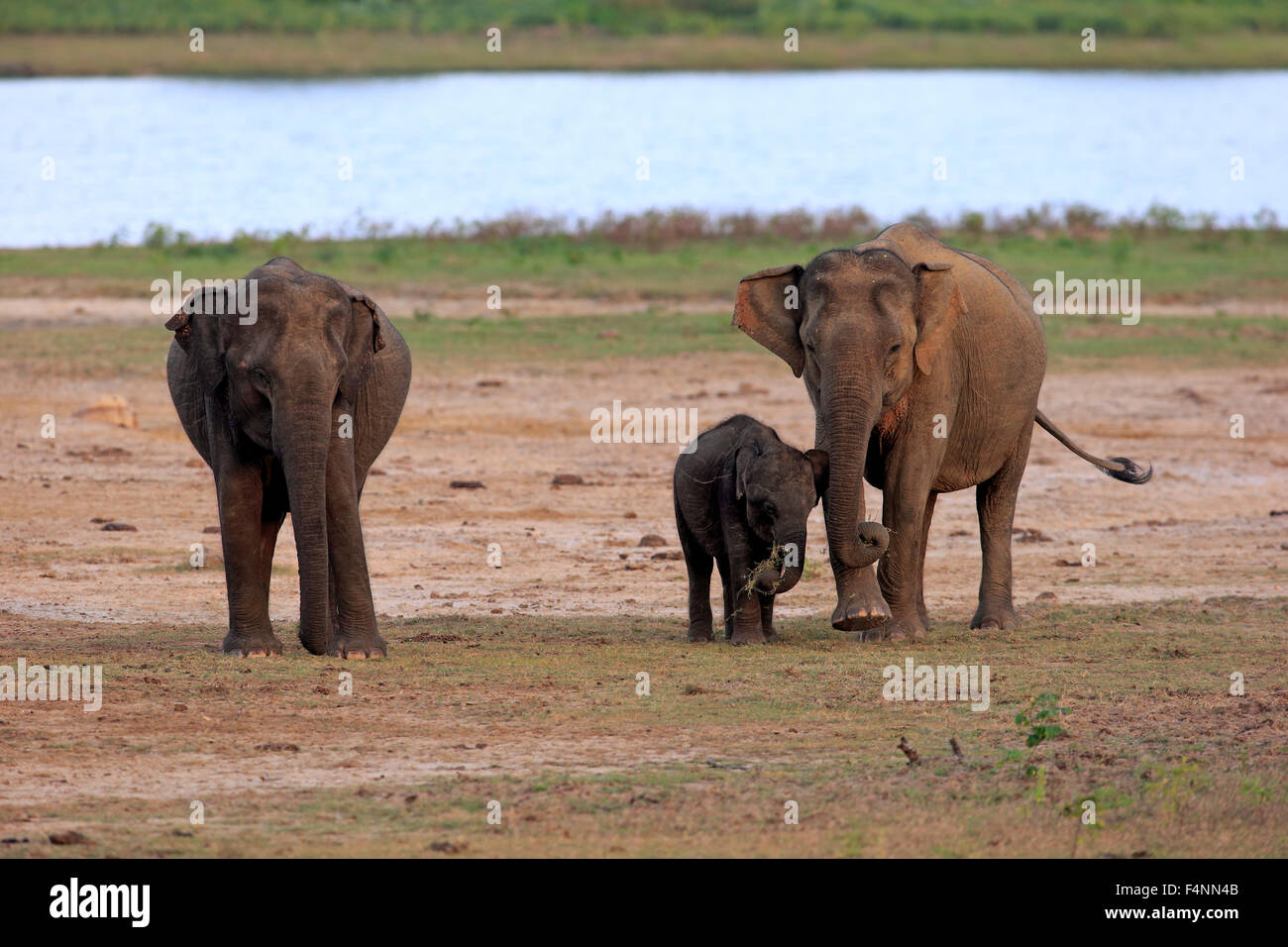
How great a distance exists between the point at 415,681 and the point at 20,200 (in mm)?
40649

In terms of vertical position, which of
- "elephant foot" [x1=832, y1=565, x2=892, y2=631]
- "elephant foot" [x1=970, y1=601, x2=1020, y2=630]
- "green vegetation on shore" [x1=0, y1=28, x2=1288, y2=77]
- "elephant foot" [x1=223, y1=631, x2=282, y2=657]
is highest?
"green vegetation on shore" [x1=0, y1=28, x2=1288, y2=77]

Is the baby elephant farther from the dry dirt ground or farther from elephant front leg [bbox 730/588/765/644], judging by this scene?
the dry dirt ground

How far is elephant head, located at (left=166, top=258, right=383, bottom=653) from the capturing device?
981 cm

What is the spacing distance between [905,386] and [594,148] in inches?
2117

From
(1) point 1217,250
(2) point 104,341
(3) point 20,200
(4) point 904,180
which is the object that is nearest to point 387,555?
(2) point 104,341

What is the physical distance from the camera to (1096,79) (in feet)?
339

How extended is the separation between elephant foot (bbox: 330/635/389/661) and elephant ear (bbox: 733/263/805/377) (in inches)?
108

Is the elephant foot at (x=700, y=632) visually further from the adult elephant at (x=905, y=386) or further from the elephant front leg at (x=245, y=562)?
the elephant front leg at (x=245, y=562)

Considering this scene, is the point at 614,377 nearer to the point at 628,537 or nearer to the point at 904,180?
the point at 628,537

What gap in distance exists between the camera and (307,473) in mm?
9812

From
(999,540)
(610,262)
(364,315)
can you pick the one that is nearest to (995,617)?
(999,540)

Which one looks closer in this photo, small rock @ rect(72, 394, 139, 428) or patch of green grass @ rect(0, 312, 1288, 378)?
small rock @ rect(72, 394, 139, 428)

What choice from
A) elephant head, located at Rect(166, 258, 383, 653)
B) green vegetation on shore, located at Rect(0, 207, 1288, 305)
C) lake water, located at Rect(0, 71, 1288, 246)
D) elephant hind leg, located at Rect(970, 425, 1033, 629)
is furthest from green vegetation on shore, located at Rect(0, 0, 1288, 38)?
elephant head, located at Rect(166, 258, 383, 653)

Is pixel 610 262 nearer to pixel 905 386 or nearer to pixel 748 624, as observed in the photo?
pixel 748 624
